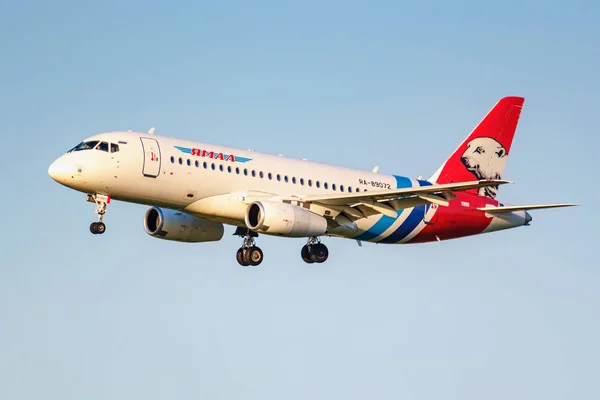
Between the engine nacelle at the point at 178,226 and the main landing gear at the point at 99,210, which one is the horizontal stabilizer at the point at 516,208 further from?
the main landing gear at the point at 99,210

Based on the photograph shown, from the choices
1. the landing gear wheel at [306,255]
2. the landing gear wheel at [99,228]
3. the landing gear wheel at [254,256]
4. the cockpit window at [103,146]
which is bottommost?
the landing gear wheel at [99,228]

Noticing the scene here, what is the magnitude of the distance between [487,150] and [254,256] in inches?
598

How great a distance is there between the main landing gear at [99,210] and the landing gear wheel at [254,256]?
24.4 feet

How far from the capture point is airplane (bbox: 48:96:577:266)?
55375 millimetres

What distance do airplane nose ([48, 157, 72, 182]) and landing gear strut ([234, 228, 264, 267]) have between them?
976 centimetres

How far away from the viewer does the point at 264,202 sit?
56938mm

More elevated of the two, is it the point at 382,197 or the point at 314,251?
the point at 382,197

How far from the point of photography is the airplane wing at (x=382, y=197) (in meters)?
55.8

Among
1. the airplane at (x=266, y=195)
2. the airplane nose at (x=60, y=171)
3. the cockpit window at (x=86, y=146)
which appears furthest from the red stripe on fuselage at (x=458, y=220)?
the airplane nose at (x=60, y=171)

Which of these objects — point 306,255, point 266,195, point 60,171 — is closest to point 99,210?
point 60,171

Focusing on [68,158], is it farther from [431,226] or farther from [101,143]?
[431,226]

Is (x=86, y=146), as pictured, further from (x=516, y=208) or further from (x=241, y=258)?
(x=516, y=208)

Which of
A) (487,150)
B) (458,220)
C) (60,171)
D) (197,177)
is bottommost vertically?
(60,171)

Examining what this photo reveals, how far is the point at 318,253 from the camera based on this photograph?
6156cm
